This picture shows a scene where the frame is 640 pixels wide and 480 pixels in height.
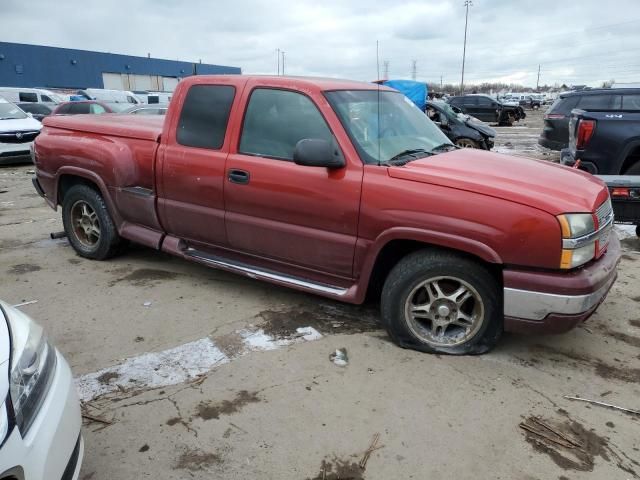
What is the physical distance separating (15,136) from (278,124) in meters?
10.8

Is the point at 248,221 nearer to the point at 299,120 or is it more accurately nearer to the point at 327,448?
the point at 299,120

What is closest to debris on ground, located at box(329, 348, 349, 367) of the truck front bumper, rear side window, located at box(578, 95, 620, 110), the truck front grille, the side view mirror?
the truck front bumper

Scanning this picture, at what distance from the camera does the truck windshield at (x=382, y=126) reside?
3576mm

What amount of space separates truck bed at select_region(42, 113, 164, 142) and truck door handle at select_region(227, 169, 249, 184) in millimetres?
1005

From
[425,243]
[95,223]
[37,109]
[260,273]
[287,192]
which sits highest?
[37,109]

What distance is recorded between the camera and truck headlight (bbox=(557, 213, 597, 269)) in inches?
114

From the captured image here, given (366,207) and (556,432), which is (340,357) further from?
(556,432)

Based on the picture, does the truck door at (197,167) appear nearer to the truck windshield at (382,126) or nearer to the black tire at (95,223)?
the black tire at (95,223)

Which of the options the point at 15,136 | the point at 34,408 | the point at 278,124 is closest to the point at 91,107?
the point at 15,136

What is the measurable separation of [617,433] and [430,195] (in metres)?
1.68

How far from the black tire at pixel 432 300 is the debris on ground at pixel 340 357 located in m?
0.37

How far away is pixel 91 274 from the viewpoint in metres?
4.90

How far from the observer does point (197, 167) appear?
162 inches

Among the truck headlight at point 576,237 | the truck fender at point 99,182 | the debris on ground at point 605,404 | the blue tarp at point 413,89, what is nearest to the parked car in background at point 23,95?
the blue tarp at point 413,89
